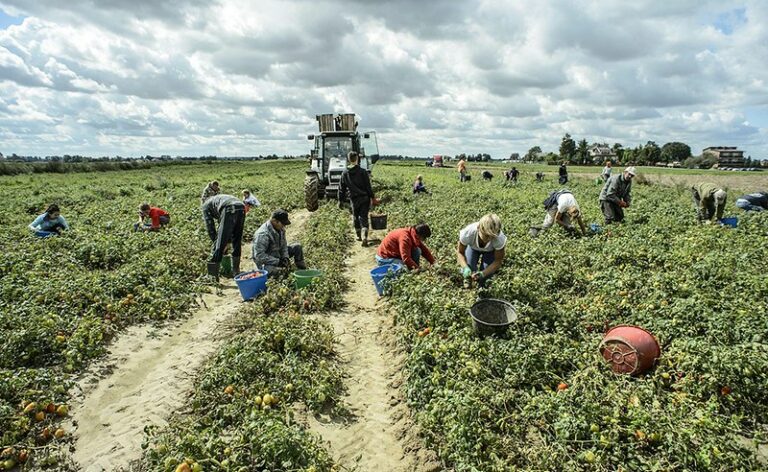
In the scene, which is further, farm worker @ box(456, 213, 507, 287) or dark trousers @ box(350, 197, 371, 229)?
dark trousers @ box(350, 197, 371, 229)

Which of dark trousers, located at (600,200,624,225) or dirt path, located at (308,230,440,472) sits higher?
dark trousers, located at (600,200,624,225)

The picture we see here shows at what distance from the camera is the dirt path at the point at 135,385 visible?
12.1ft

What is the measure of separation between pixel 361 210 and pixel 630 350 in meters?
7.39

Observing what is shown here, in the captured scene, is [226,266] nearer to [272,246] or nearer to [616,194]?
[272,246]

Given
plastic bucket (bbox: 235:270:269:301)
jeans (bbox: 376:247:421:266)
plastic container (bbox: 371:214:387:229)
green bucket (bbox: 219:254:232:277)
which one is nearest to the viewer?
plastic bucket (bbox: 235:270:269:301)

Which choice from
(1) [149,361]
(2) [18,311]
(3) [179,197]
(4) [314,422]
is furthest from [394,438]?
(3) [179,197]

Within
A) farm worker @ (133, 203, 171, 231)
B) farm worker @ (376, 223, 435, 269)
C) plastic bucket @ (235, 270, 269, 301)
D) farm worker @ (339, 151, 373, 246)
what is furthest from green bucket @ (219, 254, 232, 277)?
farm worker @ (133, 203, 171, 231)

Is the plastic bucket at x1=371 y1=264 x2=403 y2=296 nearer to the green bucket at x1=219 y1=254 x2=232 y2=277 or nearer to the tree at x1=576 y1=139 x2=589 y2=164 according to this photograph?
the green bucket at x1=219 y1=254 x2=232 y2=277

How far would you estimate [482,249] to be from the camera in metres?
6.33

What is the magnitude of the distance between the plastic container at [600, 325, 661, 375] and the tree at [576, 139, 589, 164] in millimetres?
81450

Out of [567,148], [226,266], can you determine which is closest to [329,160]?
[226,266]

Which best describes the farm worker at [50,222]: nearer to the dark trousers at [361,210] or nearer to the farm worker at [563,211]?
the dark trousers at [361,210]

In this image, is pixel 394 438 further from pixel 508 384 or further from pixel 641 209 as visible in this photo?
pixel 641 209

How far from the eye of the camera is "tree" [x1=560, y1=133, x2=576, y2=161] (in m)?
75.9
